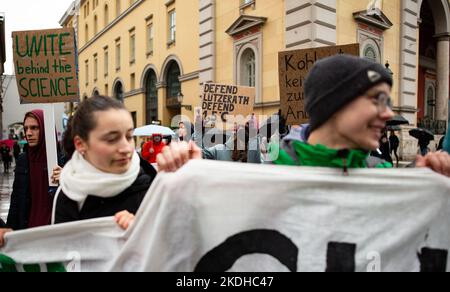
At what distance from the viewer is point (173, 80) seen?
74.5 ft

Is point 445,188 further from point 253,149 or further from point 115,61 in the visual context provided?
point 115,61

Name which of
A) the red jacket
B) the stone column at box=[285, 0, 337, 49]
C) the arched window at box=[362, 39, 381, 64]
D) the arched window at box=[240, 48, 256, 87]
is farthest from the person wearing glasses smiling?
the arched window at box=[240, 48, 256, 87]

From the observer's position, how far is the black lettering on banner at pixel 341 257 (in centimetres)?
155

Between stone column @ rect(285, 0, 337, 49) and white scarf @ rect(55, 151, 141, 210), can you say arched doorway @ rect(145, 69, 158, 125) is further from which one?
white scarf @ rect(55, 151, 141, 210)

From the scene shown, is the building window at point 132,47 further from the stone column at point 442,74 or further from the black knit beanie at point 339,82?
the black knit beanie at point 339,82

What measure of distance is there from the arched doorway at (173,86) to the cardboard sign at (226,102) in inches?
544

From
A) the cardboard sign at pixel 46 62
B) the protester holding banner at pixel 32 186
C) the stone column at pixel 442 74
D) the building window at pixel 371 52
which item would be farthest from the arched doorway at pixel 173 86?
the protester holding banner at pixel 32 186

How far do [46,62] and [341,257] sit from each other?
11.9 feet

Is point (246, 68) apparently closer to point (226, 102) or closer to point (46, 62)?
point (226, 102)

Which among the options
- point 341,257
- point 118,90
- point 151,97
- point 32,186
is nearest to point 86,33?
point 118,90

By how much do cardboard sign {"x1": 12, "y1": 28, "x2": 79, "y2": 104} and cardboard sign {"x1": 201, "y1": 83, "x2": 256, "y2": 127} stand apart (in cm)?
404

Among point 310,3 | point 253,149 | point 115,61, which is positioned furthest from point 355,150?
point 115,61

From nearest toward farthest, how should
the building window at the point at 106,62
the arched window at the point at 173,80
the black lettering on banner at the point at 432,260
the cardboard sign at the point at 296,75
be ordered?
the black lettering on banner at the point at 432,260, the cardboard sign at the point at 296,75, the arched window at the point at 173,80, the building window at the point at 106,62
